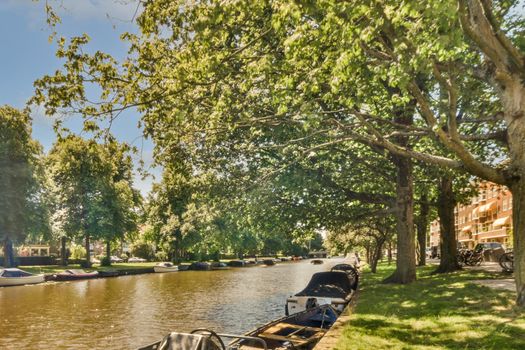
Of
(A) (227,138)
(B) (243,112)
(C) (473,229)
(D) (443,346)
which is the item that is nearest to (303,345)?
(D) (443,346)

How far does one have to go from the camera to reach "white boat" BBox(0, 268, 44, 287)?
38.0m

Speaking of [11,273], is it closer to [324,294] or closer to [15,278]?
[15,278]

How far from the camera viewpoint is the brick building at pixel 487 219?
6588 centimetres

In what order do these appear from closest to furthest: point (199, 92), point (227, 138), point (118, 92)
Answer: point (118, 92), point (199, 92), point (227, 138)

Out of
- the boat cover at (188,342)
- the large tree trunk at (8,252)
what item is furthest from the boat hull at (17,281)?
the boat cover at (188,342)

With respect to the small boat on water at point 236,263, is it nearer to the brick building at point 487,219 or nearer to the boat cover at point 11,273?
the brick building at point 487,219

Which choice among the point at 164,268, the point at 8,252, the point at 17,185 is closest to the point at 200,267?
the point at 164,268

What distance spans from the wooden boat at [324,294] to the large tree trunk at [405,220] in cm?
327

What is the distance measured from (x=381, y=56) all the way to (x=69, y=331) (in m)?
17.5

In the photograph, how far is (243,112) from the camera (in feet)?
52.9

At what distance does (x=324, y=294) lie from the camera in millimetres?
18094

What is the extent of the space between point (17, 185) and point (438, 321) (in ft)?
157

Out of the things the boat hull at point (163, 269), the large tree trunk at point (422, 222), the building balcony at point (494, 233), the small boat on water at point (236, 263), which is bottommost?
the small boat on water at point (236, 263)

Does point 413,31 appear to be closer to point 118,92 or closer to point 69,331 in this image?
point 118,92
